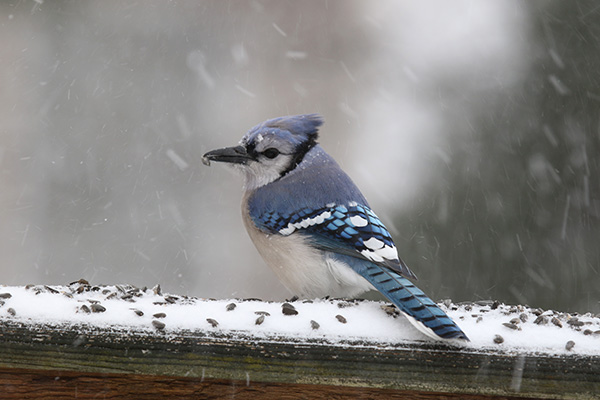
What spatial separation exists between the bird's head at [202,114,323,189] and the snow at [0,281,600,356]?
107cm

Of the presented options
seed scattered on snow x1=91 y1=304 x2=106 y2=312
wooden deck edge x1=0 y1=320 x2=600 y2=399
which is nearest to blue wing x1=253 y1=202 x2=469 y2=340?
wooden deck edge x1=0 y1=320 x2=600 y2=399

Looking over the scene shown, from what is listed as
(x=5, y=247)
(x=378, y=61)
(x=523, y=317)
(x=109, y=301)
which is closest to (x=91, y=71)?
(x=5, y=247)

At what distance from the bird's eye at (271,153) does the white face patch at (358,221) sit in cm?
59

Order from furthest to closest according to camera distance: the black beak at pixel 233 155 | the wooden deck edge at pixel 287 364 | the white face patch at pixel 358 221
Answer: the black beak at pixel 233 155
the white face patch at pixel 358 221
the wooden deck edge at pixel 287 364

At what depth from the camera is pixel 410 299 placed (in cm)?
201

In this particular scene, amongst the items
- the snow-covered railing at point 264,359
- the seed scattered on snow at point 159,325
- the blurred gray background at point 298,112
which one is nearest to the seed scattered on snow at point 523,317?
the snow-covered railing at point 264,359

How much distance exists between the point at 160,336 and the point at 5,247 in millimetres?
4284

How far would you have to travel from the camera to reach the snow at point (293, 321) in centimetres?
188

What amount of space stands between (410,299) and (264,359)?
445mm

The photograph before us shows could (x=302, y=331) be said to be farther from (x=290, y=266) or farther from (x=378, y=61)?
(x=378, y=61)

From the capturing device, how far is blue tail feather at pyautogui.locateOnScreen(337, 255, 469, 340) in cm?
186

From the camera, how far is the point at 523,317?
211 cm

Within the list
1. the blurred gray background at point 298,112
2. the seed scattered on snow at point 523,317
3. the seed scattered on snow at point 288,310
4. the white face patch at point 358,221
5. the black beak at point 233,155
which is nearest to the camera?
the seed scattered on snow at point 288,310

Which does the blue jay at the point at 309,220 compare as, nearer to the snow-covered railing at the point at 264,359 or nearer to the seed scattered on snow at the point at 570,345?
the snow-covered railing at the point at 264,359
